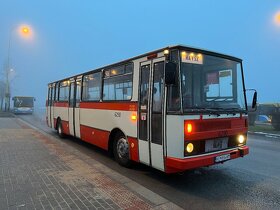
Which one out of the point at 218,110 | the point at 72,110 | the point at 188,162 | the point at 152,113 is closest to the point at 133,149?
the point at 152,113

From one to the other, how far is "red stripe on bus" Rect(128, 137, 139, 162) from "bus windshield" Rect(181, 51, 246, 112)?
188 cm

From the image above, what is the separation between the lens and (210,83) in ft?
21.8

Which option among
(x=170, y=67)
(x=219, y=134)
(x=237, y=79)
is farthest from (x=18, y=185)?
(x=237, y=79)

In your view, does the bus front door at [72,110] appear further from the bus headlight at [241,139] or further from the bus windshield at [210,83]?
the bus headlight at [241,139]

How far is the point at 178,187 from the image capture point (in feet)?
20.7

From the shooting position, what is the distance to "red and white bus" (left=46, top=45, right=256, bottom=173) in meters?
5.88

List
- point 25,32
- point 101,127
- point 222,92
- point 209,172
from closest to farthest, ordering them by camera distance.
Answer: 1. point 222,92
2. point 209,172
3. point 101,127
4. point 25,32

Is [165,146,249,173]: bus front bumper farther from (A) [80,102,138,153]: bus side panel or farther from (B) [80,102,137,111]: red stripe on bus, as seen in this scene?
(B) [80,102,137,111]: red stripe on bus

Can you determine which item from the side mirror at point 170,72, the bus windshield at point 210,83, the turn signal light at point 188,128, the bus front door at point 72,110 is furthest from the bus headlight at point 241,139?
the bus front door at point 72,110

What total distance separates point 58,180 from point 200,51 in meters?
4.05

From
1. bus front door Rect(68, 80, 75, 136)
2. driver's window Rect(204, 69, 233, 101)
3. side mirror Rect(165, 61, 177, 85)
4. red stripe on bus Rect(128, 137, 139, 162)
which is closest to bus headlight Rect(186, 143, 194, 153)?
driver's window Rect(204, 69, 233, 101)

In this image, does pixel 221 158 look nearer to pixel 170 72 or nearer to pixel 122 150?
pixel 170 72

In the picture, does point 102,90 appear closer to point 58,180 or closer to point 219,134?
point 58,180

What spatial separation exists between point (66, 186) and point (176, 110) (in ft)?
8.65
